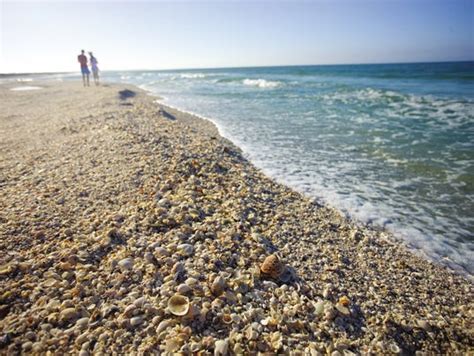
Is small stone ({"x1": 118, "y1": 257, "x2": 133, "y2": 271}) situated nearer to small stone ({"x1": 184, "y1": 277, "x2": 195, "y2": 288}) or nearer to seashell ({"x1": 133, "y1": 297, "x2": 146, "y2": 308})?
seashell ({"x1": 133, "y1": 297, "x2": 146, "y2": 308})

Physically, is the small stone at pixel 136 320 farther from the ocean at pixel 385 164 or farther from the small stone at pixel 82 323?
the ocean at pixel 385 164

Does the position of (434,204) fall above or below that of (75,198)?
below

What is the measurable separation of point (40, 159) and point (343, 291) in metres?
5.23

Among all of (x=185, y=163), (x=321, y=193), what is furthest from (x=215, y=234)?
(x=321, y=193)

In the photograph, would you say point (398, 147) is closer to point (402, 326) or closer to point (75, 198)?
point (402, 326)

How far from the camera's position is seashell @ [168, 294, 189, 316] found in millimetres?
2029

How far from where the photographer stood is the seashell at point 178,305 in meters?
2.03

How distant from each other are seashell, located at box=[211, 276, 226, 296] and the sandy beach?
0.01 meters

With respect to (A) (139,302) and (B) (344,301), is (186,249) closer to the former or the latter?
(A) (139,302)

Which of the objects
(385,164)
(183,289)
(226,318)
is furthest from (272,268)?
(385,164)

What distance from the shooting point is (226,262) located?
2.64 metres

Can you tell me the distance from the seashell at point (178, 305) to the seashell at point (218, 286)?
10.0 inches

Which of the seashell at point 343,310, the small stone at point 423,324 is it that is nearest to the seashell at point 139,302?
the seashell at point 343,310

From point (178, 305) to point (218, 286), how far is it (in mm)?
368
